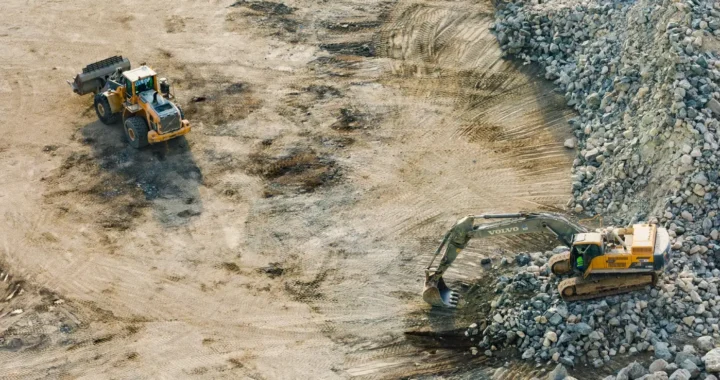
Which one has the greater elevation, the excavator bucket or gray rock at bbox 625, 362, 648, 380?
gray rock at bbox 625, 362, 648, 380

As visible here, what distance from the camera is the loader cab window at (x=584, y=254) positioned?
1825cm

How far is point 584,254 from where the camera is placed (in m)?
18.3

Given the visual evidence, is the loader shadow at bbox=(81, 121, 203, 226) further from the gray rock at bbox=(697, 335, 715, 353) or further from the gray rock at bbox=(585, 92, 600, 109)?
the gray rock at bbox=(697, 335, 715, 353)

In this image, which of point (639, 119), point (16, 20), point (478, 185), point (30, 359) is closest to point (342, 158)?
point (478, 185)

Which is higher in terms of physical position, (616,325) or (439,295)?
(616,325)

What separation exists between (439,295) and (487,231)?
1.86 meters

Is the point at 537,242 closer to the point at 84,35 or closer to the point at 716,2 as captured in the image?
the point at 716,2

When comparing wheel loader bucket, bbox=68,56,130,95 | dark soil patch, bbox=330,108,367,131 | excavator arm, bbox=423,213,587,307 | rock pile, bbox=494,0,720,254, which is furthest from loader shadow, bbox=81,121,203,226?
rock pile, bbox=494,0,720,254

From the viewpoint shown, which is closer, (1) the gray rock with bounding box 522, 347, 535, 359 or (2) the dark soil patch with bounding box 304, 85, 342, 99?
(1) the gray rock with bounding box 522, 347, 535, 359

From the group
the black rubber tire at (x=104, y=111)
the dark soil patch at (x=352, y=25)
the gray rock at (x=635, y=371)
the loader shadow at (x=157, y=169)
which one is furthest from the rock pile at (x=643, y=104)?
the black rubber tire at (x=104, y=111)

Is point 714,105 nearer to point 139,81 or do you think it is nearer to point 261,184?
point 261,184

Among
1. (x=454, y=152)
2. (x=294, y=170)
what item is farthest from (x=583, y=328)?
(x=294, y=170)

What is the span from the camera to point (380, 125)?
26.7m

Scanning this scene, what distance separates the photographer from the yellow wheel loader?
25.7 meters
